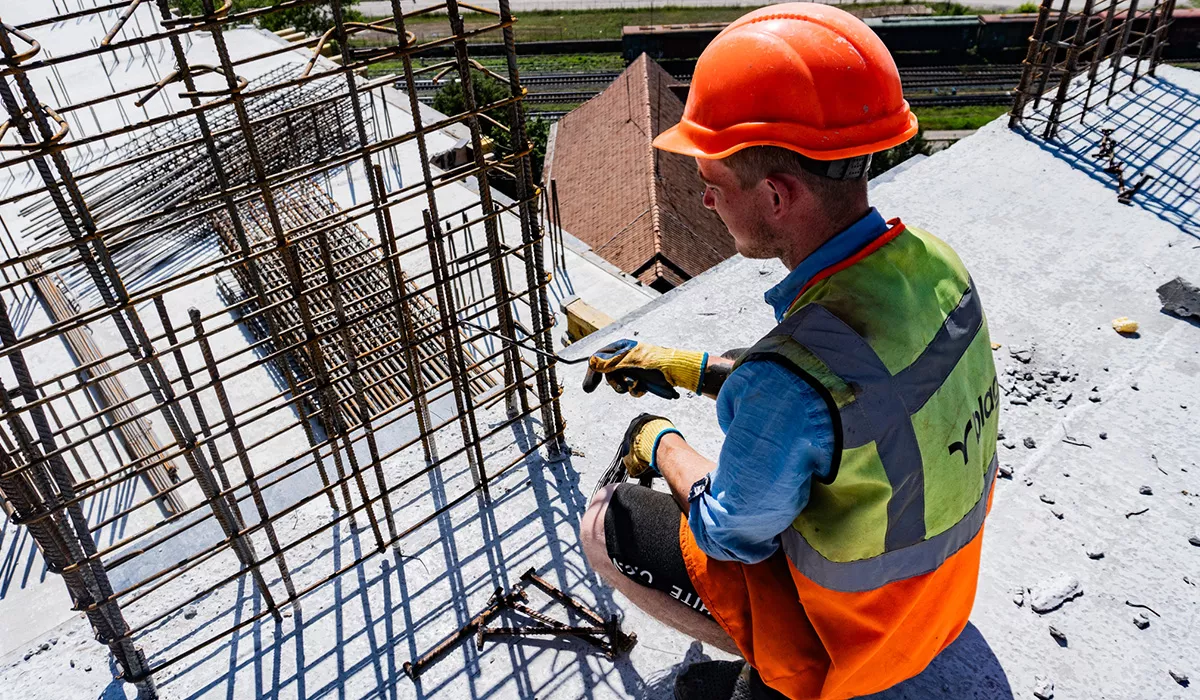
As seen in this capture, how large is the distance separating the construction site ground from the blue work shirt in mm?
940

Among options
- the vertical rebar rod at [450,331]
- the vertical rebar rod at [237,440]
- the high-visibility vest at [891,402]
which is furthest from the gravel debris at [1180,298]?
the vertical rebar rod at [237,440]

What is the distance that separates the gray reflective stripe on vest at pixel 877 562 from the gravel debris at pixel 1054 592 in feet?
3.20

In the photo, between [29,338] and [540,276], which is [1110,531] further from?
[29,338]

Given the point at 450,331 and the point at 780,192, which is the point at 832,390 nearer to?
the point at 780,192

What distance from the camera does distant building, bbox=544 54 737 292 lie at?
11656 mm

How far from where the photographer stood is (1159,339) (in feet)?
13.9

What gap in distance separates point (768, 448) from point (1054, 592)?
1761 millimetres

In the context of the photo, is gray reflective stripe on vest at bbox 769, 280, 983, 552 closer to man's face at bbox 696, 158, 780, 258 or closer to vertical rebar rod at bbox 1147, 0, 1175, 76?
man's face at bbox 696, 158, 780, 258

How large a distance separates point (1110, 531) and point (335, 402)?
10.0 ft

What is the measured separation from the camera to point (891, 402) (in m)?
1.98

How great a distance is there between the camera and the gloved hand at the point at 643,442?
9.23ft

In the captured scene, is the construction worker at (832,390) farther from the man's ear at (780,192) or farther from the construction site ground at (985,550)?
the construction site ground at (985,550)

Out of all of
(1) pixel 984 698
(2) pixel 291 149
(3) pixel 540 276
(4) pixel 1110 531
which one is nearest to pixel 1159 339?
(4) pixel 1110 531

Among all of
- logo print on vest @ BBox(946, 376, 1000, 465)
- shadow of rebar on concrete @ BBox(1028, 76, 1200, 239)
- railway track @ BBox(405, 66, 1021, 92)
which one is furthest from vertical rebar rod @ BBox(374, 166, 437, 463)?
railway track @ BBox(405, 66, 1021, 92)
